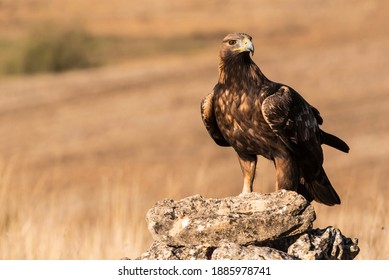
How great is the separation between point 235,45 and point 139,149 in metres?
20.8

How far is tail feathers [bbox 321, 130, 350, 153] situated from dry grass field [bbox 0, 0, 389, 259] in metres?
1.65

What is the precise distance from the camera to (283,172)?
A: 7645 mm

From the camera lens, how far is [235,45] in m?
7.44

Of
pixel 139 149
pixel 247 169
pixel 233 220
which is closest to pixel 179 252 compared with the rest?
pixel 233 220

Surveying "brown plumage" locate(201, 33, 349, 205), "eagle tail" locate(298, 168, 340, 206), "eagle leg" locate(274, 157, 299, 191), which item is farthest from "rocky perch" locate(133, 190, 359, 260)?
"eagle tail" locate(298, 168, 340, 206)

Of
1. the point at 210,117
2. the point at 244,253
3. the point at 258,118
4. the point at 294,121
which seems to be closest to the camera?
the point at 244,253

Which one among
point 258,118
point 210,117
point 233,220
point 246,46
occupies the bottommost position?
point 233,220

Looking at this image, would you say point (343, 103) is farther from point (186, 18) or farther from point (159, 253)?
point (186, 18)

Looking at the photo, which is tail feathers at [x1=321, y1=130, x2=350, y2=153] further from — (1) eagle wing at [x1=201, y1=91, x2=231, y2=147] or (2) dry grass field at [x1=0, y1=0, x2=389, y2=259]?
(2) dry grass field at [x1=0, y1=0, x2=389, y2=259]

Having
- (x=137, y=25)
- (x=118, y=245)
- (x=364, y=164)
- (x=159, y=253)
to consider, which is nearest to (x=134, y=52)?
(x=137, y=25)

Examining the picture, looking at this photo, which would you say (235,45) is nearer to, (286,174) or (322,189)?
(286,174)

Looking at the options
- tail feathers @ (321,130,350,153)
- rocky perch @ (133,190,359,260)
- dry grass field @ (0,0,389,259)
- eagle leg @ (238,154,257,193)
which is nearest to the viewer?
A: rocky perch @ (133,190,359,260)

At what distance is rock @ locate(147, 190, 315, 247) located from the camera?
696 cm

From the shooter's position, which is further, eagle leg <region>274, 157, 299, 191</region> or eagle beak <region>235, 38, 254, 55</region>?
eagle leg <region>274, 157, 299, 191</region>
